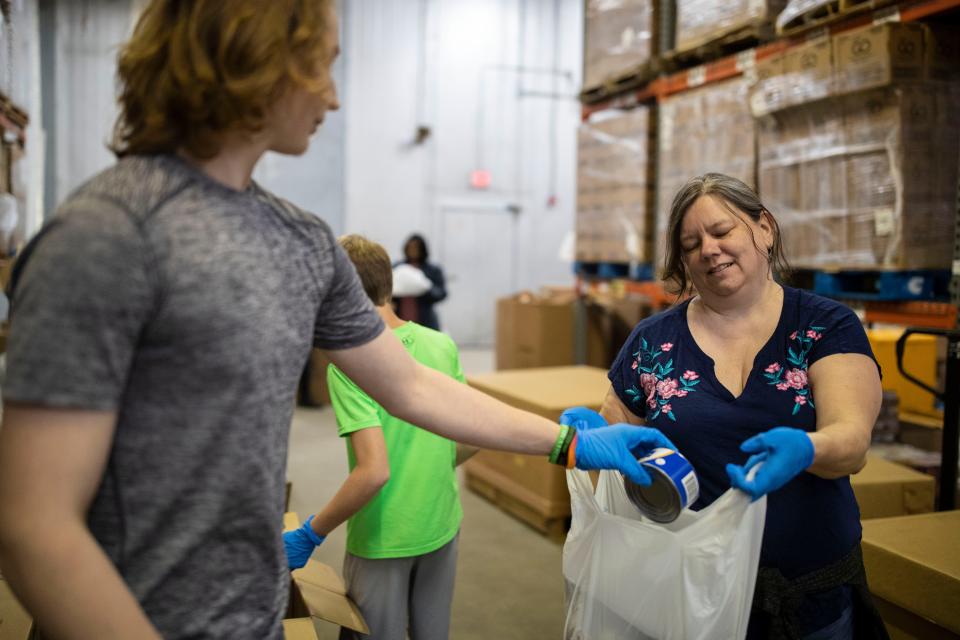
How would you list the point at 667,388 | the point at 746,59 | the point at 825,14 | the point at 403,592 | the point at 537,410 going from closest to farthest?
the point at 667,388 < the point at 403,592 < the point at 825,14 < the point at 537,410 < the point at 746,59

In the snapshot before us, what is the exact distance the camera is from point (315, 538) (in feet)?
6.79

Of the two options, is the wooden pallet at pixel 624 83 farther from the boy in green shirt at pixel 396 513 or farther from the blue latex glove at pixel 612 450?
the blue latex glove at pixel 612 450

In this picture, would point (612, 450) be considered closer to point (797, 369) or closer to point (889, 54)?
point (797, 369)

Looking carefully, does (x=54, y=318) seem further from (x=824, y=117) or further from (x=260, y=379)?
(x=824, y=117)

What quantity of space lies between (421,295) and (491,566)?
3.70m

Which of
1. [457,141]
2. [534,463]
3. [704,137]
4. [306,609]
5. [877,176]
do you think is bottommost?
[534,463]

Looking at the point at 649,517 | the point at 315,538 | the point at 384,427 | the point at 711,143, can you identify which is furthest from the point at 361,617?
the point at 711,143

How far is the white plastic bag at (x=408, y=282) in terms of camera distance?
714cm

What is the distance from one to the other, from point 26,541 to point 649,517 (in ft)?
3.61

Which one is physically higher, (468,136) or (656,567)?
(468,136)

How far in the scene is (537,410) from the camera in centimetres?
424

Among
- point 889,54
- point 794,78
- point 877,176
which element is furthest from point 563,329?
point 889,54

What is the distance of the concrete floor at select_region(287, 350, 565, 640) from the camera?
134 inches

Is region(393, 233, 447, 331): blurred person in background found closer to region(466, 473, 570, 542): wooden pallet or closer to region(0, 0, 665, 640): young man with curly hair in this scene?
region(466, 473, 570, 542): wooden pallet
